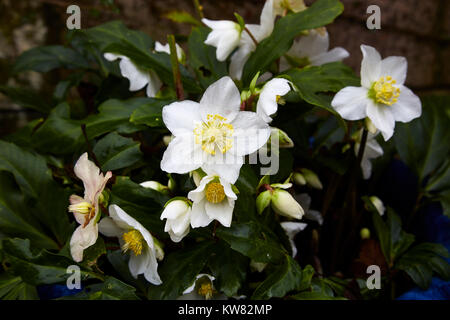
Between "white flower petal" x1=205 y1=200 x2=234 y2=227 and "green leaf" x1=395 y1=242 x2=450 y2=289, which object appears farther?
"green leaf" x1=395 y1=242 x2=450 y2=289

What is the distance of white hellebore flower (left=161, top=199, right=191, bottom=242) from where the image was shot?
1.42 feet

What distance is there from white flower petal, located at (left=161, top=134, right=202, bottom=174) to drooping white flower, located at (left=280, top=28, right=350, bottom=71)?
0.96 ft

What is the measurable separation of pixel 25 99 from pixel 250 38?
0.44 meters

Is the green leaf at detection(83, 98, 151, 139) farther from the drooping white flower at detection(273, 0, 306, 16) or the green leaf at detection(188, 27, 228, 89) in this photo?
the drooping white flower at detection(273, 0, 306, 16)

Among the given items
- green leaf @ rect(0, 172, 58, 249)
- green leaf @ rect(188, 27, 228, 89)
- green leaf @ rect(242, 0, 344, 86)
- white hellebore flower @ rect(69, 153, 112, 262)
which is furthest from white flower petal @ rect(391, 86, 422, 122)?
green leaf @ rect(0, 172, 58, 249)

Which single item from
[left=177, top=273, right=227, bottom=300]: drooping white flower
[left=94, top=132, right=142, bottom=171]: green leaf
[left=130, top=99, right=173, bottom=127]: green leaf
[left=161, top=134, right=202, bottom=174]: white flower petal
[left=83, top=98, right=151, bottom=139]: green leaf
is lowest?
[left=177, top=273, right=227, bottom=300]: drooping white flower

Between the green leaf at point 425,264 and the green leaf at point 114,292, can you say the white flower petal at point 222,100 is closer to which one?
the green leaf at point 114,292

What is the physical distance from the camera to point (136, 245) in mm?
487

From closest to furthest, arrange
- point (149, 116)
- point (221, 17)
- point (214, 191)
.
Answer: point (214, 191), point (149, 116), point (221, 17)

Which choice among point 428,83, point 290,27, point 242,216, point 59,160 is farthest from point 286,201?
point 428,83

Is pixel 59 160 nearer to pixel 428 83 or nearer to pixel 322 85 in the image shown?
pixel 322 85

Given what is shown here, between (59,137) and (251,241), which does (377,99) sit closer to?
(251,241)

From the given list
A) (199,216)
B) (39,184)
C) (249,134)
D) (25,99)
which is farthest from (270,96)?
(25,99)
